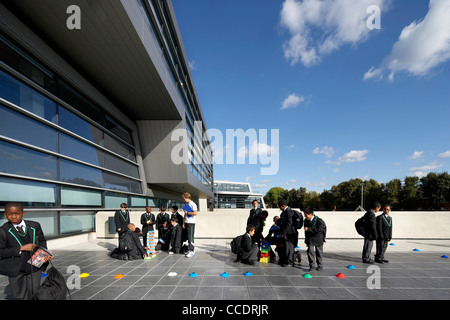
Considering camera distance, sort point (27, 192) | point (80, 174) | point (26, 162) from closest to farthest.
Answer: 1. point (27, 192)
2. point (26, 162)
3. point (80, 174)

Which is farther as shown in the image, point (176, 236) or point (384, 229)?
point (176, 236)

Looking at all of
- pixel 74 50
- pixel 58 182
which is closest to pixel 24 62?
pixel 74 50

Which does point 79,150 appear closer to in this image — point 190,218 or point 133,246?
point 133,246

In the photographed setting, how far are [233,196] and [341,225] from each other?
6632 cm

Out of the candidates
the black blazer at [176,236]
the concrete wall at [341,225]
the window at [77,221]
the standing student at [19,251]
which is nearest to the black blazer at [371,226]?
the concrete wall at [341,225]

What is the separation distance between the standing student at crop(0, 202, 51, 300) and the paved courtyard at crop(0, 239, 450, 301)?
35.9 inches

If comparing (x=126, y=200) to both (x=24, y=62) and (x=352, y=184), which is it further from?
(x=352, y=184)

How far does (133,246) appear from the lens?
6973 mm

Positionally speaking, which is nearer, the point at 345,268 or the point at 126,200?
the point at 345,268

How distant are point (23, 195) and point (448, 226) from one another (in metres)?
19.4

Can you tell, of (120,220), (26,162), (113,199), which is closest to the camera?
(26,162)

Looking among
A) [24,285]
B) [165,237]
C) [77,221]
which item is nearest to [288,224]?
[165,237]

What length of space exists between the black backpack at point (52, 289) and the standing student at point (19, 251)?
0.71 feet
